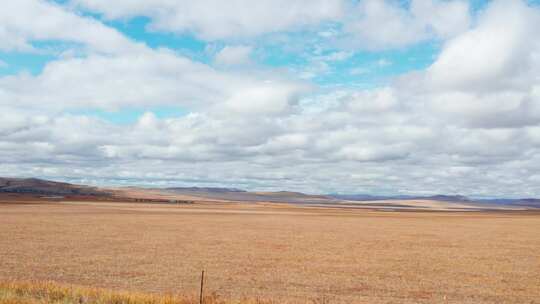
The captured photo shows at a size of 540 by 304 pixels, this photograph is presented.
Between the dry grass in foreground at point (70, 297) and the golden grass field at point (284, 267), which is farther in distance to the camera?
the golden grass field at point (284, 267)

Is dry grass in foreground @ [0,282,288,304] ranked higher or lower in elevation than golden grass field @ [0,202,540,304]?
higher

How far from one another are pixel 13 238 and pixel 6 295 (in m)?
28.7

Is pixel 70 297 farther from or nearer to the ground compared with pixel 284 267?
farther from the ground

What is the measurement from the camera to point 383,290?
22781 millimetres

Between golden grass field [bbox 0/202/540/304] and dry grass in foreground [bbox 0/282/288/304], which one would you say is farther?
golden grass field [bbox 0/202/540/304]

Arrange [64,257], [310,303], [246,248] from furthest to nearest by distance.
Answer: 1. [246,248]
2. [64,257]
3. [310,303]

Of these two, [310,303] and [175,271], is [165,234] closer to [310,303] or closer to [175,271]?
[175,271]

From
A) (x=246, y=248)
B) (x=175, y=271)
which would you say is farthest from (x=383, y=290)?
(x=246, y=248)

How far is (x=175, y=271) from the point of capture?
88.6ft

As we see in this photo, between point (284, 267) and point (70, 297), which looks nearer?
point (70, 297)

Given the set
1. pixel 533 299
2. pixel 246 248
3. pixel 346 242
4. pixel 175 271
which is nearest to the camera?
pixel 533 299

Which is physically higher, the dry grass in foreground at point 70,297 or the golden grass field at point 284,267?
the dry grass in foreground at point 70,297

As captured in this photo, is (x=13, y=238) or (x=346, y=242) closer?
(x=13, y=238)

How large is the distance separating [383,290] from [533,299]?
6065mm
